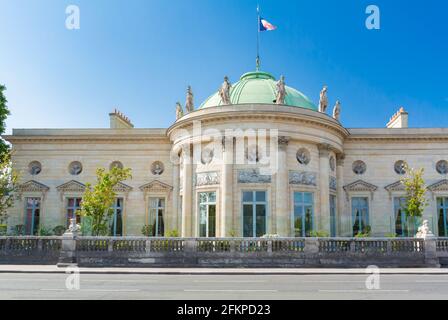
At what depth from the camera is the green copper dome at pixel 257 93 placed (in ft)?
118

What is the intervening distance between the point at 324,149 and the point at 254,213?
7868 millimetres

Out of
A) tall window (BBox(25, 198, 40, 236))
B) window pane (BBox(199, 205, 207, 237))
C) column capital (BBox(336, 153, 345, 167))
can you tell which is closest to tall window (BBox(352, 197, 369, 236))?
column capital (BBox(336, 153, 345, 167))

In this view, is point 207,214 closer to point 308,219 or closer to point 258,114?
point 308,219

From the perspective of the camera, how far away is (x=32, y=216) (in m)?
39.6

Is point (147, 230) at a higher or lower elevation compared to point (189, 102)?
lower

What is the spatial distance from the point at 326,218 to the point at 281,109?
8983mm

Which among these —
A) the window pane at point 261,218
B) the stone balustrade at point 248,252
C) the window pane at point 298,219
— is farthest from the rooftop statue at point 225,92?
the stone balustrade at point 248,252

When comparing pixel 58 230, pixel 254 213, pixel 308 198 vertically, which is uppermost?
pixel 308 198

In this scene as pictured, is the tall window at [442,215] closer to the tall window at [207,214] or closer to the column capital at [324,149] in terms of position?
the column capital at [324,149]

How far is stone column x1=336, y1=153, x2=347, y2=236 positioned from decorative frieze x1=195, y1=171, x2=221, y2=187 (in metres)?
11.1

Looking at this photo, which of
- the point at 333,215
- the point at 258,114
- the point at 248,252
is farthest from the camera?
the point at 333,215

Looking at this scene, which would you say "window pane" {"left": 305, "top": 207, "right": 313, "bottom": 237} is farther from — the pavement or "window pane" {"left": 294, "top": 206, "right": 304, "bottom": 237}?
the pavement

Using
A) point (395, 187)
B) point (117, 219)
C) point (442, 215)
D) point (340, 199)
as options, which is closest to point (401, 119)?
point (395, 187)

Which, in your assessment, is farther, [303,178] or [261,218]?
[303,178]
